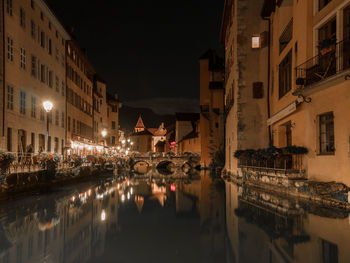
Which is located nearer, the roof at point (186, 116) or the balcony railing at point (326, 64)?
the balcony railing at point (326, 64)

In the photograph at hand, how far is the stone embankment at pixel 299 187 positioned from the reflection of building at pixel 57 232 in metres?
7.91

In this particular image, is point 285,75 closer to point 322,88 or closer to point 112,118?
point 322,88

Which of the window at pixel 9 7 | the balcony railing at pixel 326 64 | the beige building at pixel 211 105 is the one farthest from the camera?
the beige building at pixel 211 105

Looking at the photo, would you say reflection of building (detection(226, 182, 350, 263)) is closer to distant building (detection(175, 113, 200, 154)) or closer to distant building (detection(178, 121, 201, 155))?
distant building (detection(178, 121, 201, 155))

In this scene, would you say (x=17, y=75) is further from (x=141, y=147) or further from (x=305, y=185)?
(x=141, y=147)

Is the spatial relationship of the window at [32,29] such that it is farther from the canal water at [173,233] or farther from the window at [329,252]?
the window at [329,252]

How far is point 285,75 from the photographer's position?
69.8 feet

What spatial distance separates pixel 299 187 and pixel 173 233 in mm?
8531

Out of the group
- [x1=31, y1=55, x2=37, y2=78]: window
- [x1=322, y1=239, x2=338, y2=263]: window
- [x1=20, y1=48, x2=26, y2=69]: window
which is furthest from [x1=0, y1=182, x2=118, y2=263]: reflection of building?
[x1=31, y1=55, x2=37, y2=78]: window

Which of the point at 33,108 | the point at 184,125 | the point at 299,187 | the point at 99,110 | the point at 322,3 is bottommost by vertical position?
the point at 299,187

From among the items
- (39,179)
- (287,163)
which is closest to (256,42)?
(287,163)

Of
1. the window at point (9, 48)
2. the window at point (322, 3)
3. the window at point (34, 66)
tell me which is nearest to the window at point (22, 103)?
the window at point (9, 48)

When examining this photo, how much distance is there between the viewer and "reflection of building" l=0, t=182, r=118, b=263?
6.32 metres

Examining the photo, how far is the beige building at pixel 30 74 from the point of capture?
70.6ft
